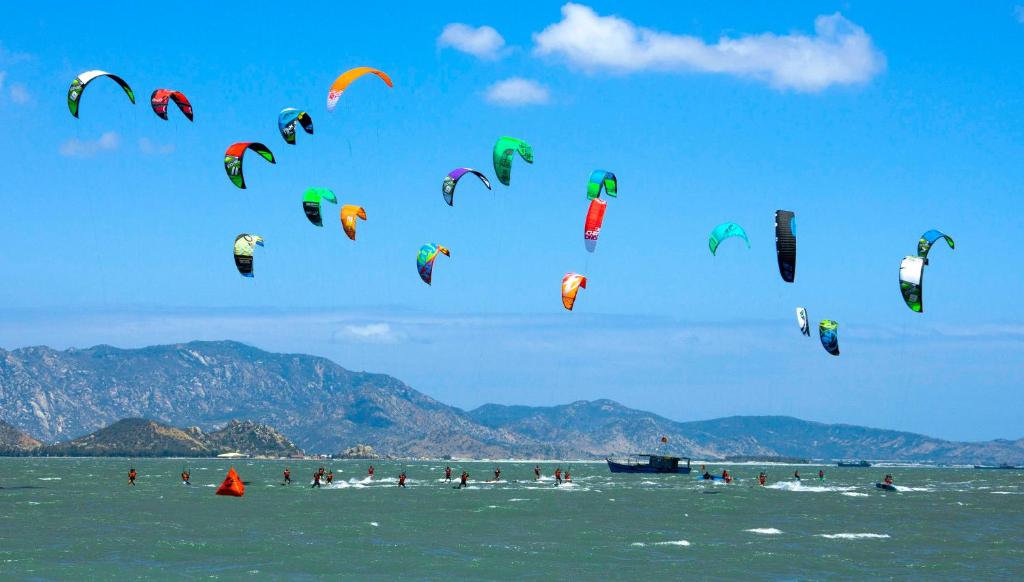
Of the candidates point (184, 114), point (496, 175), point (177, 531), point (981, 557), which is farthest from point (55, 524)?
point (981, 557)

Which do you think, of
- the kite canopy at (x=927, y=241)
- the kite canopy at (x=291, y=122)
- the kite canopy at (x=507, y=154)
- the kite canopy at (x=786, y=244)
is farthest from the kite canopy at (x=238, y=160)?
the kite canopy at (x=927, y=241)

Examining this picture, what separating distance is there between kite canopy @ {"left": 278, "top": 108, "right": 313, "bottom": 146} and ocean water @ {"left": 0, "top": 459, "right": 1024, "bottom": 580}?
20349 mm

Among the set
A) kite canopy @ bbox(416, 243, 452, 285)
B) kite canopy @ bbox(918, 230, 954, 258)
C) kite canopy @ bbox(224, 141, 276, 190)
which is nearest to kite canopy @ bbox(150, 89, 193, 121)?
kite canopy @ bbox(224, 141, 276, 190)

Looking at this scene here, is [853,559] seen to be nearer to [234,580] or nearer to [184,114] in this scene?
[234,580]

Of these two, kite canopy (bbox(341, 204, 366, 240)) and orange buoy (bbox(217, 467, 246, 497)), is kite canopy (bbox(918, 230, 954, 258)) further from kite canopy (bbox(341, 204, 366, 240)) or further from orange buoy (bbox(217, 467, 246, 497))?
orange buoy (bbox(217, 467, 246, 497))

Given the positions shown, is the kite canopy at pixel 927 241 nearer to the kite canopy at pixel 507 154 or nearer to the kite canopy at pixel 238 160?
the kite canopy at pixel 507 154

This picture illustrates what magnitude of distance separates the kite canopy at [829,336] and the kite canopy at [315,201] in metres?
29.4

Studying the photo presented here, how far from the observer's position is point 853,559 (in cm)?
5338

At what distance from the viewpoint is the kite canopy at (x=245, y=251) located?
6256 cm

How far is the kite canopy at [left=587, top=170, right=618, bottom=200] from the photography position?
211 ft

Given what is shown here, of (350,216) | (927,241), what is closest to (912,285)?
(927,241)

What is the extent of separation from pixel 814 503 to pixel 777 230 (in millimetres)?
52140

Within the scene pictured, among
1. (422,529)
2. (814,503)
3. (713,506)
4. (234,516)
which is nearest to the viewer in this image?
(422,529)

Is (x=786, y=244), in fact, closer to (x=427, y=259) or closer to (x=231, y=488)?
(x=427, y=259)
